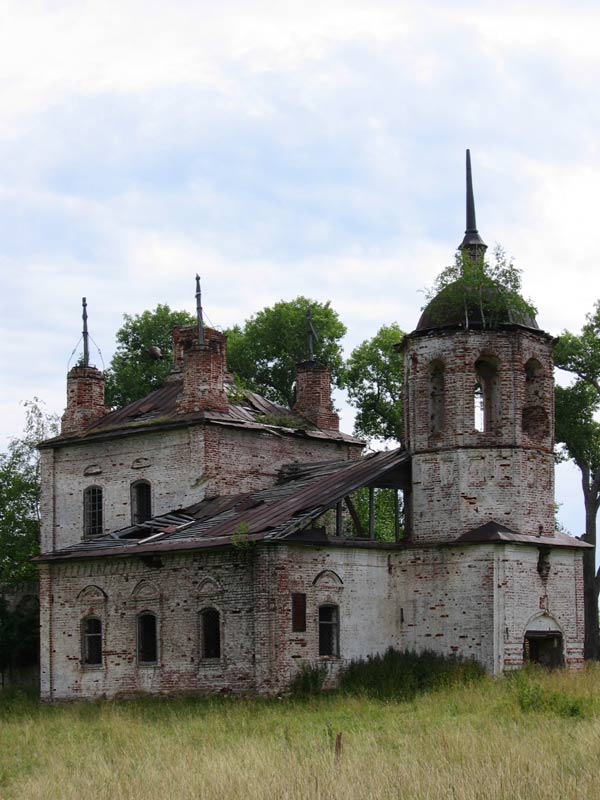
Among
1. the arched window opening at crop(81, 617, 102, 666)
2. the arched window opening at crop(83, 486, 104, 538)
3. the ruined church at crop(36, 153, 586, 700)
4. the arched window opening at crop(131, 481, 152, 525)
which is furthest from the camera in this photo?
the arched window opening at crop(83, 486, 104, 538)

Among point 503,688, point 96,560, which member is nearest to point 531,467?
point 503,688

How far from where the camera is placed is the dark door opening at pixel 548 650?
24969mm

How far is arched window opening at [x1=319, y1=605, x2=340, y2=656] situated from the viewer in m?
24.3

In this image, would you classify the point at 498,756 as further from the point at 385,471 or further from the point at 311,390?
the point at 311,390

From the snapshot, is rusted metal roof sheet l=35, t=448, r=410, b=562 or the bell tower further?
the bell tower

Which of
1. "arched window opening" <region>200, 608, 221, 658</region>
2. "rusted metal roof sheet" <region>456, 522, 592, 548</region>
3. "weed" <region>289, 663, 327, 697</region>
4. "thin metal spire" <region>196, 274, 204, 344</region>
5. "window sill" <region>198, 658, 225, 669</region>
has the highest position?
"thin metal spire" <region>196, 274, 204, 344</region>

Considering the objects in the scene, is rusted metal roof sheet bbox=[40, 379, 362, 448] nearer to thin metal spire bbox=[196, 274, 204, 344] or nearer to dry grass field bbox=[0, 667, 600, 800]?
thin metal spire bbox=[196, 274, 204, 344]

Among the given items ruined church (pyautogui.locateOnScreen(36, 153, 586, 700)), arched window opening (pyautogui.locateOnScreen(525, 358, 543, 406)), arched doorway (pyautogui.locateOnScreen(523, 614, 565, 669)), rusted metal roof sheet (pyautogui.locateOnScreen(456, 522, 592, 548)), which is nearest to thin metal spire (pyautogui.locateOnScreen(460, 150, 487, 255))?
ruined church (pyautogui.locateOnScreen(36, 153, 586, 700))

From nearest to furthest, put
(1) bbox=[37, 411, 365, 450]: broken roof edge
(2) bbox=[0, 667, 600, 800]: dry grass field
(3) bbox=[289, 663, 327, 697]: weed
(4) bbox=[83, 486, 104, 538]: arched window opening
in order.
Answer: (2) bbox=[0, 667, 600, 800]: dry grass field
(3) bbox=[289, 663, 327, 697]: weed
(1) bbox=[37, 411, 365, 450]: broken roof edge
(4) bbox=[83, 486, 104, 538]: arched window opening

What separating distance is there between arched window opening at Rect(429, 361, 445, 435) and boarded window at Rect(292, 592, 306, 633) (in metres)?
4.43

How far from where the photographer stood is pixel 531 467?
2481cm

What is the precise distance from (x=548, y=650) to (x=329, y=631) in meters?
4.40

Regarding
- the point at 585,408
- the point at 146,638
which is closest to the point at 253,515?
the point at 146,638

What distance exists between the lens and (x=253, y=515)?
985 inches
